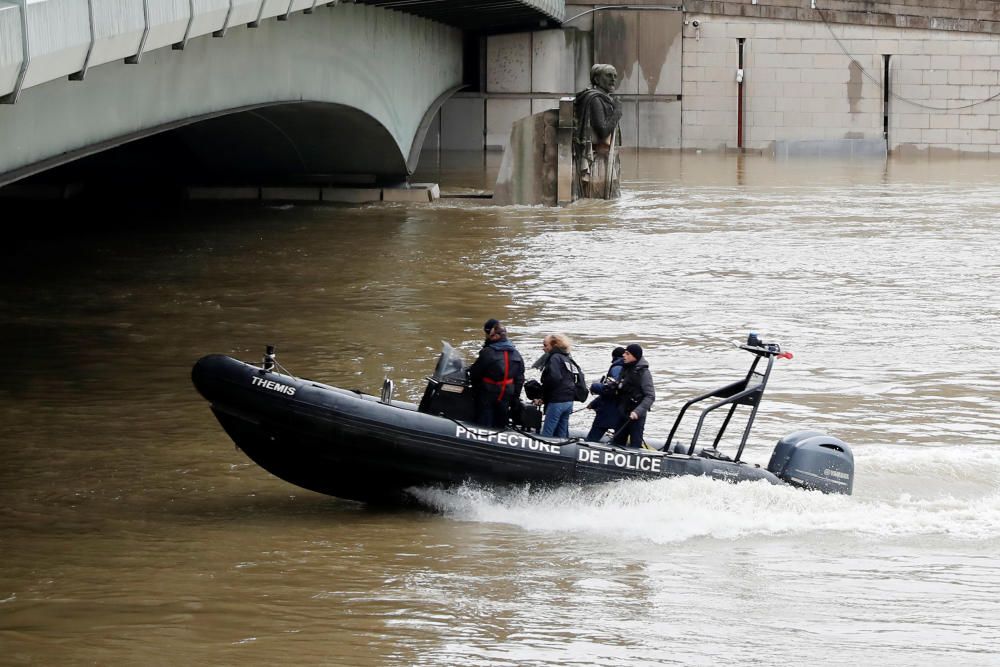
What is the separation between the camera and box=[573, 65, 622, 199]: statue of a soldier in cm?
3191

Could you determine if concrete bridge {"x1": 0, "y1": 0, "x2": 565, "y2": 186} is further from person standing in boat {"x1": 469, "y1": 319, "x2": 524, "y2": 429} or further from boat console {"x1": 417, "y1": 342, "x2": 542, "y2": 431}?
person standing in boat {"x1": 469, "y1": 319, "x2": 524, "y2": 429}

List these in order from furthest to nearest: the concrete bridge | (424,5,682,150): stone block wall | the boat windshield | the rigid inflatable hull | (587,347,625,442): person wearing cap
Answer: (424,5,682,150): stone block wall < the concrete bridge < (587,347,625,442): person wearing cap < the boat windshield < the rigid inflatable hull

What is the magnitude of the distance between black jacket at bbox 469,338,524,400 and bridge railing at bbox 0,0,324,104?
388 centimetres

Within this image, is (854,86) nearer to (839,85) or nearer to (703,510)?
(839,85)

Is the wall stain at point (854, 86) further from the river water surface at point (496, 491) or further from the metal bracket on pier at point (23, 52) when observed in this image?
the metal bracket on pier at point (23, 52)

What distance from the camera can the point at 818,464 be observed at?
36.5 ft

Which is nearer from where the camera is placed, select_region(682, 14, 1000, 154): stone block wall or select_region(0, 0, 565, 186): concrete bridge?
select_region(0, 0, 565, 186): concrete bridge

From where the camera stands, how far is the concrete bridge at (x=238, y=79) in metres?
12.1

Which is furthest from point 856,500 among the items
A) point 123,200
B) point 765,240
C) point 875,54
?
point 875,54

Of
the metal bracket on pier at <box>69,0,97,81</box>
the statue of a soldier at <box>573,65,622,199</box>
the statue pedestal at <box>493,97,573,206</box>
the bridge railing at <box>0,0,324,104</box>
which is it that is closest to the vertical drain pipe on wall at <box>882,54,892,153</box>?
the statue of a soldier at <box>573,65,622,199</box>

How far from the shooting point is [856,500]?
11.2m

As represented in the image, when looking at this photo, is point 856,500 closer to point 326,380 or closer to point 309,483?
point 309,483

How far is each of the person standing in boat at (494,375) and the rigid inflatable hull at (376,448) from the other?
0.75 feet

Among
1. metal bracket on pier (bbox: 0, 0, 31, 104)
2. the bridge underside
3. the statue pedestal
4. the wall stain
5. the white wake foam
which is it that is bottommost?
the white wake foam
